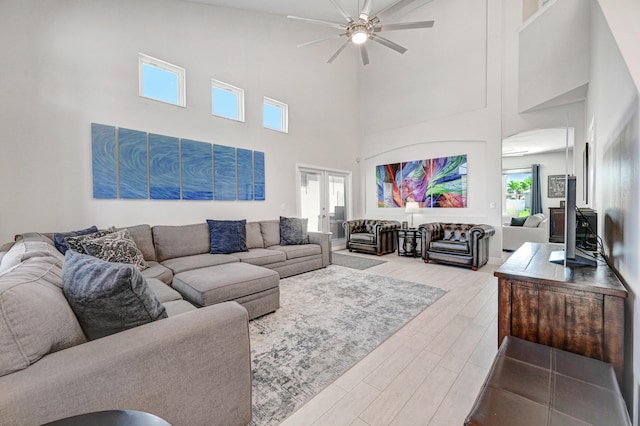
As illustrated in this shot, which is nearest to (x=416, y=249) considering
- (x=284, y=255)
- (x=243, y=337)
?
(x=284, y=255)

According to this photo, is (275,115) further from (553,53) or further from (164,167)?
(553,53)

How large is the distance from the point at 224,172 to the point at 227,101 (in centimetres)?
130

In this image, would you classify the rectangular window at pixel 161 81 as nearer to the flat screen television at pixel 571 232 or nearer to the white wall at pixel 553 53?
the flat screen television at pixel 571 232

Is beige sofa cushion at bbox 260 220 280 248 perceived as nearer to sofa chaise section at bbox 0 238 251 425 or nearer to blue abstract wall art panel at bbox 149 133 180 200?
blue abstract wall art panel at bbox 149 133 180 200

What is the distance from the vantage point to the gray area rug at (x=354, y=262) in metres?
4.81

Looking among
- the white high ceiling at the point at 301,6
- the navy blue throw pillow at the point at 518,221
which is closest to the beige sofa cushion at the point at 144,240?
the white high ceiling at the point at 301,6

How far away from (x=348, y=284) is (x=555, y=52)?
176 inches

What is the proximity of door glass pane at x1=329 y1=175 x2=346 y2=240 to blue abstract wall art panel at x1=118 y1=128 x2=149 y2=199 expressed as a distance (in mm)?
4026

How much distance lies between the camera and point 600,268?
1.68m

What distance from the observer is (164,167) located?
3.81 metres

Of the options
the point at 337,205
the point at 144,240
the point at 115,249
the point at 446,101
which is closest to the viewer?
the point at 115,249

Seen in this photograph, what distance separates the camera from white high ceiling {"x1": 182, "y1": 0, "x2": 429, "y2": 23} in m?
4.46

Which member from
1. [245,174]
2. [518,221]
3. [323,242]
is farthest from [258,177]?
Result: [518,221]

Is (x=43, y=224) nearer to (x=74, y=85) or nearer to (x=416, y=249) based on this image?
(x=74, y=85)
